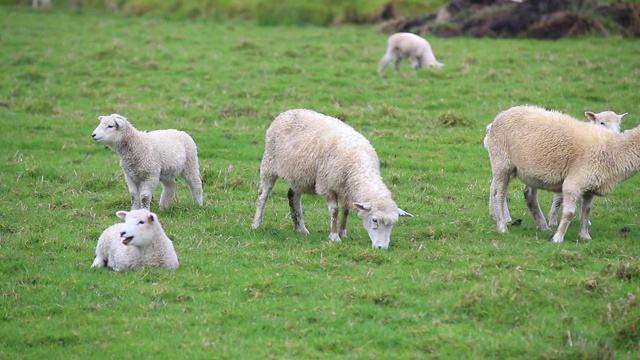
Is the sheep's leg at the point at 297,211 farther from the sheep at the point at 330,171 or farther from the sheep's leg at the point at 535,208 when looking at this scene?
the sheep's leg at the point at 535,208

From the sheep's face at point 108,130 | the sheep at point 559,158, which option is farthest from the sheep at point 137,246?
the sheep at point 559,158

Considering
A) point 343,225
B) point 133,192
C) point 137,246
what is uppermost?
point 137,246

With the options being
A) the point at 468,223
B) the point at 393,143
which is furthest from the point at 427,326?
the point at 393,143

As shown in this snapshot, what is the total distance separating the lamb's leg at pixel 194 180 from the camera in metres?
13.3

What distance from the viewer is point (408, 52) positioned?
23.7m

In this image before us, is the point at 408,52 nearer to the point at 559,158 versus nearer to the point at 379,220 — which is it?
the point at 559,158

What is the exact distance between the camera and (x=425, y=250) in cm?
1065

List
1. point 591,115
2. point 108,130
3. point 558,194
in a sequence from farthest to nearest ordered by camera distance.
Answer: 1. point 591,115
2. point 108,130
3. point 558,194


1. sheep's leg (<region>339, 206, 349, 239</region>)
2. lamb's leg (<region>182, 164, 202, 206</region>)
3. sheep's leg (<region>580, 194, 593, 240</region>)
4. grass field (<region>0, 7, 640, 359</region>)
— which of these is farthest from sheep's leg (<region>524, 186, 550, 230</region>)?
lamb's leg (<region>182, 164, 202, 206</region>)

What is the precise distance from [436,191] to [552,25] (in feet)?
54.6

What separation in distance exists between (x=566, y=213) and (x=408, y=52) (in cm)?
1337

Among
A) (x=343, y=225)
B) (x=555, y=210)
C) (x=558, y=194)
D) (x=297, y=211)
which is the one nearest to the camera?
(x=343, y=225)

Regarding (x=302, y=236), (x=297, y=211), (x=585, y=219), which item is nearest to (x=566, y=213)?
(x=585, y=219)

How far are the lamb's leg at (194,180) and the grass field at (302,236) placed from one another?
43 cm
